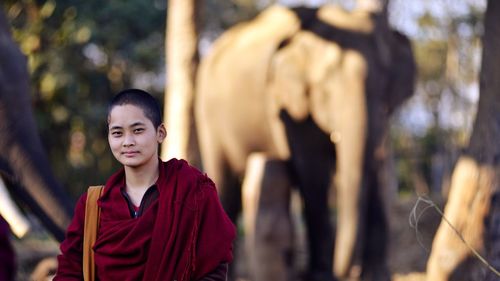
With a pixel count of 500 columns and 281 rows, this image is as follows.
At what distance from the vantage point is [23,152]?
19.1 feet

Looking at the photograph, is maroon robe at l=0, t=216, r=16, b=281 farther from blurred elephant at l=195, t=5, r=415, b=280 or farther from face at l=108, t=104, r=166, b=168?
blurred elephant at l=195, t=5, r=415, b=280

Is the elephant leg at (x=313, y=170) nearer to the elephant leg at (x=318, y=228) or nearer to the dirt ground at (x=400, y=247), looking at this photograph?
the elephant leg at (x=318, y=228)

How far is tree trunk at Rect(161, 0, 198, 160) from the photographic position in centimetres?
1028

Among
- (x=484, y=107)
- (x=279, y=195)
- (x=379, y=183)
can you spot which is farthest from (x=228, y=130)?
(x=484, y=107)

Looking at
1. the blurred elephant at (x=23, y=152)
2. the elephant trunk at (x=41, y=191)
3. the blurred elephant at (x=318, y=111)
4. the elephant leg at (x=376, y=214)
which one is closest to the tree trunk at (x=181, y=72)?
the blurred elephant at (x=318, y=111)

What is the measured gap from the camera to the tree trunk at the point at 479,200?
19.0 feet

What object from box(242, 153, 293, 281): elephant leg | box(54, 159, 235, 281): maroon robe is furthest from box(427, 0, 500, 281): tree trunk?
box(242, 153, 293, 281): elephant leg

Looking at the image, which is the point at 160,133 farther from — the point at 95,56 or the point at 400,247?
the point at 95,56

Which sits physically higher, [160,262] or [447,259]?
[160,262]

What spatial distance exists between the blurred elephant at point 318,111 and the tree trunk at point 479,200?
2033 mm

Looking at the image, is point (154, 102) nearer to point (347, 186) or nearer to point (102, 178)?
point (347, 186)

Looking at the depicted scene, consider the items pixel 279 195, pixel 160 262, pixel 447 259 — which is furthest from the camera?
pixel 279 195

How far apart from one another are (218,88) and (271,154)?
3.92 feet

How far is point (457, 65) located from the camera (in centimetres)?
2395
